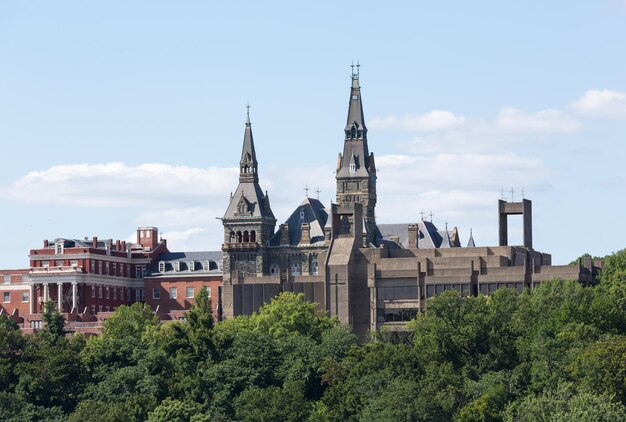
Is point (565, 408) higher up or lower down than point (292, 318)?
lower down

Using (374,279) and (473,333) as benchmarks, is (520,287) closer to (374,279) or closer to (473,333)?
(374,279)

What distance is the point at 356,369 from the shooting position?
13788cm

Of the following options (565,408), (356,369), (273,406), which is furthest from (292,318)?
(565,408)

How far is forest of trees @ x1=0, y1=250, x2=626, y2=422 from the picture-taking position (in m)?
129

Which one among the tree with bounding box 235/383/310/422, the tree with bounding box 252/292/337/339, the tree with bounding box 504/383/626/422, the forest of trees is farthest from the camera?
the tree with bounding box 252/292/337/339

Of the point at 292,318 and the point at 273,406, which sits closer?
the point at 273,406

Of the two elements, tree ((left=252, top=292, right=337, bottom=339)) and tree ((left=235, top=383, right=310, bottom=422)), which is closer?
tree ((left=235, top=383, right=310, bottom=422))

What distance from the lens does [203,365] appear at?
473 ft

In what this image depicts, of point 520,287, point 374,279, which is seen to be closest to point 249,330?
point 374,279

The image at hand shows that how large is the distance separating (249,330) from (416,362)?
2618cm

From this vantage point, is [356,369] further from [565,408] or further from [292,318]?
[292,318]

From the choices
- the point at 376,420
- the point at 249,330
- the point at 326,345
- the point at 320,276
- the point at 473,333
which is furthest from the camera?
the point at 320,276

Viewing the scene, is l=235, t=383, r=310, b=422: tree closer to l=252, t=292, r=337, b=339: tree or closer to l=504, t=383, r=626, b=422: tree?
l=504, t=383, r=626, b=422: tree

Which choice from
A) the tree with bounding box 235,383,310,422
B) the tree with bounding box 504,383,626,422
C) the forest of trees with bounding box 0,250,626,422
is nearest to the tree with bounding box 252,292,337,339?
the forest of trees with bounding box 0,250,626,422
